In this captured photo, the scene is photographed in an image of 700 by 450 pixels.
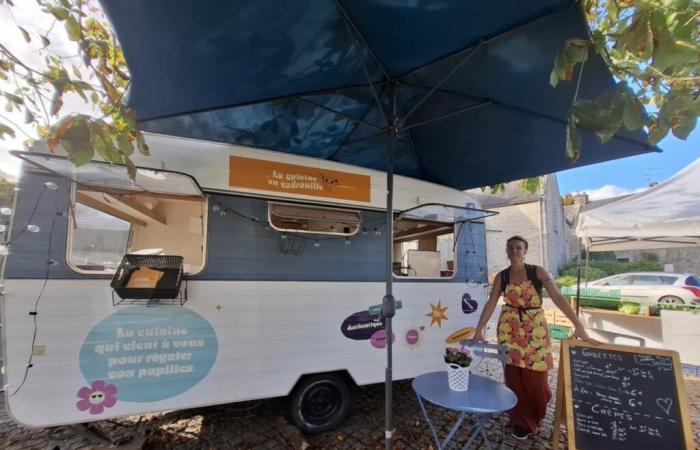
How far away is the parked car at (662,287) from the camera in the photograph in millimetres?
9938

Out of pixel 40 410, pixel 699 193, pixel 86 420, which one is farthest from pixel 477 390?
pixel 699 193

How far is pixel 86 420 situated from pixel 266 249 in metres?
1.84

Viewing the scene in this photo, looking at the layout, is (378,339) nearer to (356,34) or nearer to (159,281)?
(159,281)

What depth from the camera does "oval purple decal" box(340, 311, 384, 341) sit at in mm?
3412

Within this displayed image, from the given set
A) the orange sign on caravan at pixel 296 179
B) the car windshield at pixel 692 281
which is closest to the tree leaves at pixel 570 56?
the orange sign on caravan at pixel 296 179

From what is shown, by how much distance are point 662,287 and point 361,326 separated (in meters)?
12.2

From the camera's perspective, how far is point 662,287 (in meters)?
10.6

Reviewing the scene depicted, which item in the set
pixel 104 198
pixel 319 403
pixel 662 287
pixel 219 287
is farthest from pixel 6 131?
pixel 662 287

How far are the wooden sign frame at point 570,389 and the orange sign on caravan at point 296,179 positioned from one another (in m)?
2.38

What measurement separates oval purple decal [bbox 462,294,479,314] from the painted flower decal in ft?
11.8

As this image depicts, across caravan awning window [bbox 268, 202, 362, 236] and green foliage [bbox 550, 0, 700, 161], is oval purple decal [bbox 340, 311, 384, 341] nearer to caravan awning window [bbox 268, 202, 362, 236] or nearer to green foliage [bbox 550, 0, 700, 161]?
caravan awning window [bbox 268, 202, 362, 236]

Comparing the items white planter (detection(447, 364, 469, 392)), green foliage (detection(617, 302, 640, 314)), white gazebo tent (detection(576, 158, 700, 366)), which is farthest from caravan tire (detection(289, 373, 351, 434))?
green foliage (detection(617, 302, 640, 314))

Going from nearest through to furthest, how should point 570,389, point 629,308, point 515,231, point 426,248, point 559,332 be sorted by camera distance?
point 570,389, point 426,248, point 629,308, point 559,332, point 515,231

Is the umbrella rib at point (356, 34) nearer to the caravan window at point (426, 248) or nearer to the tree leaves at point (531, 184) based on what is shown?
the caravan window at point (426, 248)
